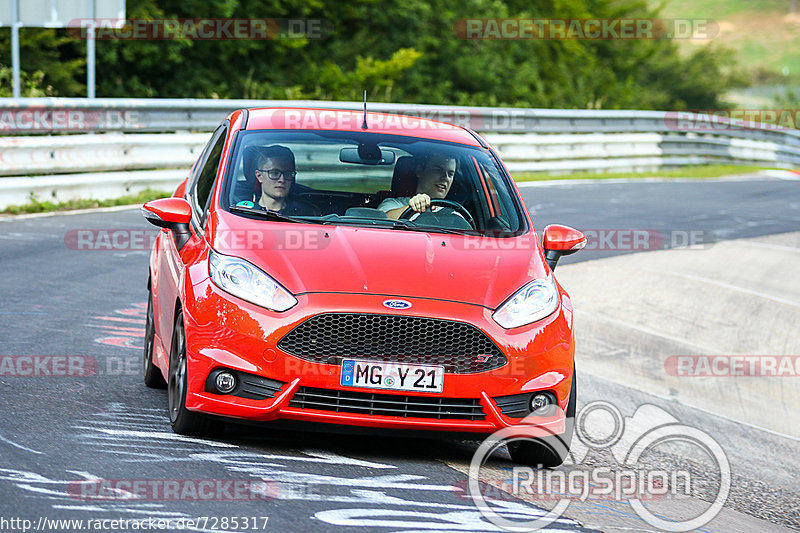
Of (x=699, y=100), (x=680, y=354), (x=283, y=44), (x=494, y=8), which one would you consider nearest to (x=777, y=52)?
(x=699, y=100)

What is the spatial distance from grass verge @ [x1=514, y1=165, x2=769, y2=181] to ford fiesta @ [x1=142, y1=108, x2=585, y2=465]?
15665mm

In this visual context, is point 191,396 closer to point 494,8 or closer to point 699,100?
point 494,8

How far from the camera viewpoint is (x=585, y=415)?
7.98 metres

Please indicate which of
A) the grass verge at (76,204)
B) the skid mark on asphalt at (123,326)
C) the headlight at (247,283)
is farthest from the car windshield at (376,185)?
the grass verge at (76,204)

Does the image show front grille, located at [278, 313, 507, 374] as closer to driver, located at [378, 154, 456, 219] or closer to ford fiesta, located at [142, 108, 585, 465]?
ford fiesta, located at [142, 108, 585, 465]

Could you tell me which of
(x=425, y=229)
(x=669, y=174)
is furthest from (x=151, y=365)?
(x=669, y=174)

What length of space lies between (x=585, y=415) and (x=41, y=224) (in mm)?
7346

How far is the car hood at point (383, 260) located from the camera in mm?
5621

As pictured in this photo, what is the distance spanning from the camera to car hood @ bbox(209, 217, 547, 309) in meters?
5.62

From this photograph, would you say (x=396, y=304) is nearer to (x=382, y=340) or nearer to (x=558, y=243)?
(x=382, y=340)

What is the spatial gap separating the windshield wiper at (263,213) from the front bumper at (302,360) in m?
0.65

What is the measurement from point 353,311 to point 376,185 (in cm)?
190

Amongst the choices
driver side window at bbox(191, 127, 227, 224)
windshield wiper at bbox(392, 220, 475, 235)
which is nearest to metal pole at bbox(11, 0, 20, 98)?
driver side window at bbox(191, 127, 227, 224)

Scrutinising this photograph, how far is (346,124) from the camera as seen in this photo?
717 centimetres
